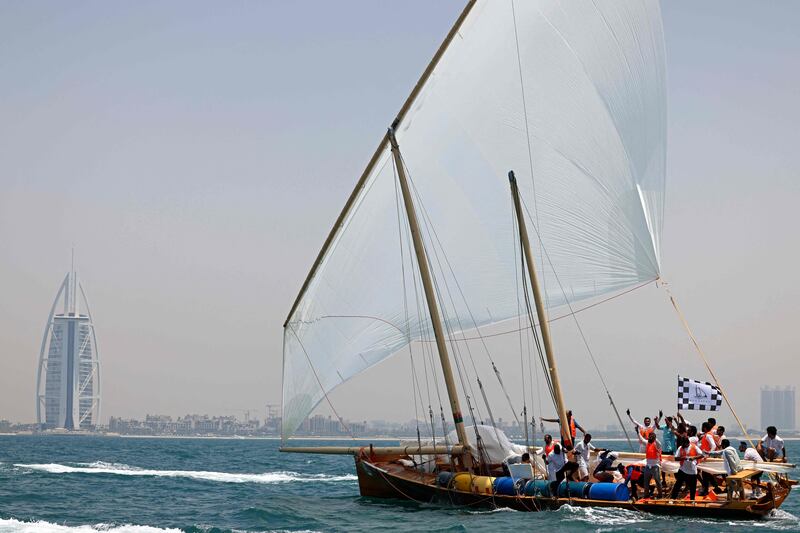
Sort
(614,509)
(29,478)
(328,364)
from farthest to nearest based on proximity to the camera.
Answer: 1. (29,478)
2. (328,364)
3. (614,509)

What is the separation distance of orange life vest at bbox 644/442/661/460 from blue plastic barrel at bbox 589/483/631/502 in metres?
1.07

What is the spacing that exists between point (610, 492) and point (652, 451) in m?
1.58

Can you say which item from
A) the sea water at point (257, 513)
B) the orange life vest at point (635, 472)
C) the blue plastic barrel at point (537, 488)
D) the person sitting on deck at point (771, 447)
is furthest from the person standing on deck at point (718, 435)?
the blue plastic barrel at point (537, 488)

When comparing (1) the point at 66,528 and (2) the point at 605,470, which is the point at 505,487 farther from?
(1) the point at 66,528

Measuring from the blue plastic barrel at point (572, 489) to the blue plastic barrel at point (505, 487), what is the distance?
1.57 metres

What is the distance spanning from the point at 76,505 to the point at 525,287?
17247 mm

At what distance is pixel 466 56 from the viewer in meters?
30.4

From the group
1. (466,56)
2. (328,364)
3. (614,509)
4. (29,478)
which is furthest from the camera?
(29,478)

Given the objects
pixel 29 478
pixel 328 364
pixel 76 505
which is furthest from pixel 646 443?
pixel 29 478

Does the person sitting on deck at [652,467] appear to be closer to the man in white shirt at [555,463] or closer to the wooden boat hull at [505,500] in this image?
the wooden boat hull at [505,500]

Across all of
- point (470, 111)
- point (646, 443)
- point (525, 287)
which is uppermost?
point (470, 111)

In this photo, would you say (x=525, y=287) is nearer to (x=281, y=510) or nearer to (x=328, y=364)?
(x=328, y=364)

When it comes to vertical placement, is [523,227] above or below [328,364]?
above

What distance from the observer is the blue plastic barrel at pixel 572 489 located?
26891 millimetres
